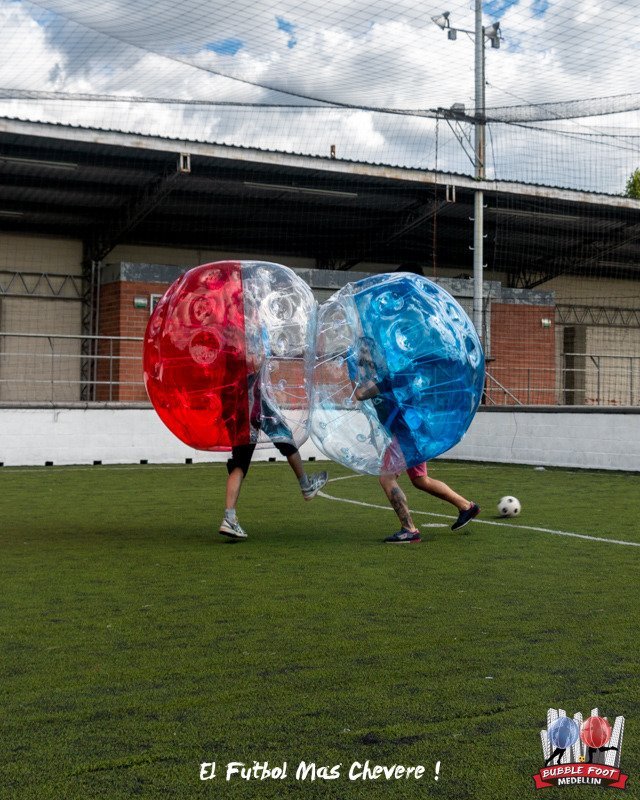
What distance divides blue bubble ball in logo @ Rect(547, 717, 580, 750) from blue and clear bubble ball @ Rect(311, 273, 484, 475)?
4468 millimetres

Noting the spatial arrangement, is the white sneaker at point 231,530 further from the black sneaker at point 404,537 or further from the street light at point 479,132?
the street light at point 479,132

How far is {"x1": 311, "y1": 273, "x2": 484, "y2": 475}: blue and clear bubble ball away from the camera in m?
7.25

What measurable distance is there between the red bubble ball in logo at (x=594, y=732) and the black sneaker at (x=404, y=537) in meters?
5.16

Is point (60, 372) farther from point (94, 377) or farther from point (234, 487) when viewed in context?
point (234, 487)

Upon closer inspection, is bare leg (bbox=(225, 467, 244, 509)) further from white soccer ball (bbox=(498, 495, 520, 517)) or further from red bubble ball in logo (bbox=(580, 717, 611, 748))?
red bubble ball in logo (bbox=(580, 717, 611, 748))

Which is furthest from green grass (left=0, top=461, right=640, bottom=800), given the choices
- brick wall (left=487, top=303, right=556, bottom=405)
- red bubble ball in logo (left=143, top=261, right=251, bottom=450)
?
brick wall (left=487, top=303, right=556, bottom=405)

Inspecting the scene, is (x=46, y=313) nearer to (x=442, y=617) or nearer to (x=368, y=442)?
(x=368, y=442)

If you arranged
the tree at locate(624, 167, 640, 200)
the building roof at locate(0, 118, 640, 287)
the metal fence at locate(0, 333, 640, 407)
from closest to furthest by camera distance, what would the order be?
the building roof at locate(0, 118, 640, 287), the metal fence at locate(0, 333, 640, 407), the tree at locate(624, 167, 640, 200)

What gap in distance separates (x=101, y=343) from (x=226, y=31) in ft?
43.1

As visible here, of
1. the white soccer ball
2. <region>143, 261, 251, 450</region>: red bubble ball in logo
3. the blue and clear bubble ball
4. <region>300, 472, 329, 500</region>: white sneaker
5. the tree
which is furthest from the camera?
Answer: the tree

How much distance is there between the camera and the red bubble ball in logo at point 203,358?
7.36 metres

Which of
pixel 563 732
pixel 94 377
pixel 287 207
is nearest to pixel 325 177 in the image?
pixel 287 207

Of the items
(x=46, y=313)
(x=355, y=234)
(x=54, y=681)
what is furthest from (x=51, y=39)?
(x=355, y=234)

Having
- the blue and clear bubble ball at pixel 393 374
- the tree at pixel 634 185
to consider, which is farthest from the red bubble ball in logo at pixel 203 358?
the tree at pixel 634 185
